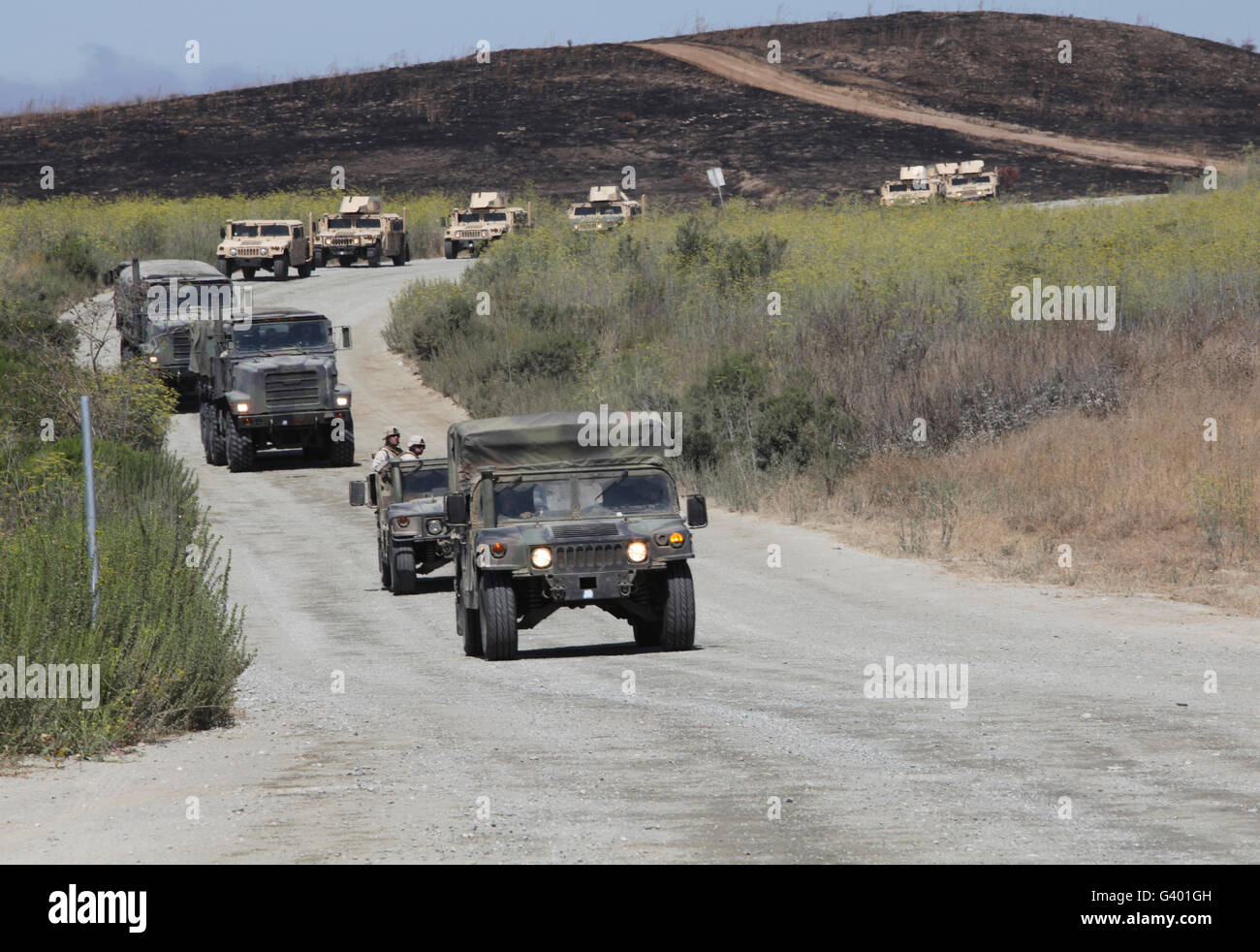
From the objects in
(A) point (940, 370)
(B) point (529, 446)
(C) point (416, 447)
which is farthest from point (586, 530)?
(A) point (940, 370)

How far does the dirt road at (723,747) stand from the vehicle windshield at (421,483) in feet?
5.22

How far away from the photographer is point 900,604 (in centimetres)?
1659

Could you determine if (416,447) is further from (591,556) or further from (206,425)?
(206,425)

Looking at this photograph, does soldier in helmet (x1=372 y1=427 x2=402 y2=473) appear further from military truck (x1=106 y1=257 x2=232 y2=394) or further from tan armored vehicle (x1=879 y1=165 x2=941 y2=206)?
tan armored vehicle (x1=879 y1=165 x2=941 y2=206)

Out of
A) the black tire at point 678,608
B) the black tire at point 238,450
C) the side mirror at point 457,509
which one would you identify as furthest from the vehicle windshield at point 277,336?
the black tire at point 678,608

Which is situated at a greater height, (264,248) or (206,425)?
(264,248)

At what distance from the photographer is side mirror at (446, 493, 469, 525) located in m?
13.5

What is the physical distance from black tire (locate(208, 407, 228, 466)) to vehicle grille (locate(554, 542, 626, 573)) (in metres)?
18.0

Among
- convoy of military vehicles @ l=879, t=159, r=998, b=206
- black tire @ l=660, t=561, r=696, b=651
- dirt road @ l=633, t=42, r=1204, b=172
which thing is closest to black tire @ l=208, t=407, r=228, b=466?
black tire @ l=660, t=561, r=696, b=651

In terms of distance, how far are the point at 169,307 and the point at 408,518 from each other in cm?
1729

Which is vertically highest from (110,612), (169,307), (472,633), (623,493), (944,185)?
(944,185)

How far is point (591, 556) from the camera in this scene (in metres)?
13.1

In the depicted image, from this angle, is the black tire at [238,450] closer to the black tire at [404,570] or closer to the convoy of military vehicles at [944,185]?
the black tire at [404,570]
